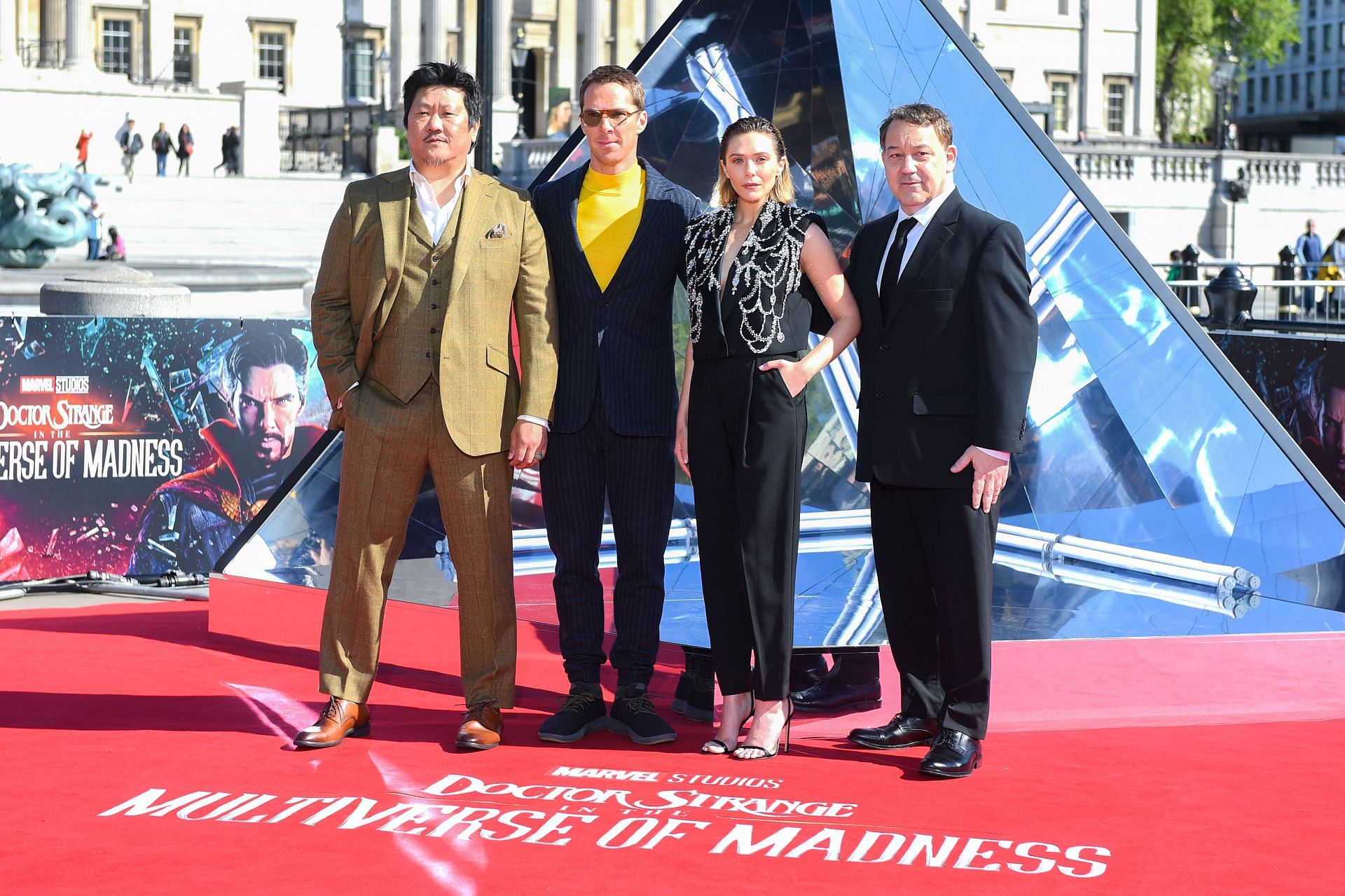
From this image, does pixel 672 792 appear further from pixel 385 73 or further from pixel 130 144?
pixel 385 73

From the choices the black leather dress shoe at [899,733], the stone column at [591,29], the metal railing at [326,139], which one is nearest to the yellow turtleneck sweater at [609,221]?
the black leather dress shoe at [899,733]

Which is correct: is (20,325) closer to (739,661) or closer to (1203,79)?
(739,661)

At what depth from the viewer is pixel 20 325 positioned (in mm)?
8148

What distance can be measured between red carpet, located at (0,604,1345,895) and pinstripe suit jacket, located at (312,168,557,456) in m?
1.06

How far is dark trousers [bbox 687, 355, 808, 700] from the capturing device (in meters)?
4.62

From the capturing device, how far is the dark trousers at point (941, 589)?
459cm

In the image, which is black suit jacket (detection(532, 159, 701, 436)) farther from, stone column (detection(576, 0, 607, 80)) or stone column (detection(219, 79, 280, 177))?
stone column (detection(576, 0, 607, 80))

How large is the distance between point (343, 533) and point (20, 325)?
411cm

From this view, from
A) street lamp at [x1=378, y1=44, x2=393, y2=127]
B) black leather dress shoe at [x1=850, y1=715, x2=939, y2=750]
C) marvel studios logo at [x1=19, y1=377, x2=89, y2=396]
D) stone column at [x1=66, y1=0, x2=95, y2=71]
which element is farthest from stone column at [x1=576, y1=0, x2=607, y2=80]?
black leather dress shoe at [x1=850, y1=715, x2=939, y2=750]

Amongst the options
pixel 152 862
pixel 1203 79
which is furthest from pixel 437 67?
pixel 1203 79

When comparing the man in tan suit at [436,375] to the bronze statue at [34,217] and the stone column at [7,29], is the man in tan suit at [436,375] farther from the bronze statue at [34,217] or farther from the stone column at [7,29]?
the stone column at [7,29]

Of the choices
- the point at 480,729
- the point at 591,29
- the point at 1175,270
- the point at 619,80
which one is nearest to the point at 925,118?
the point at 619,80

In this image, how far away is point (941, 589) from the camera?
4637mm

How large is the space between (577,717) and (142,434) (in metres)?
4.51
